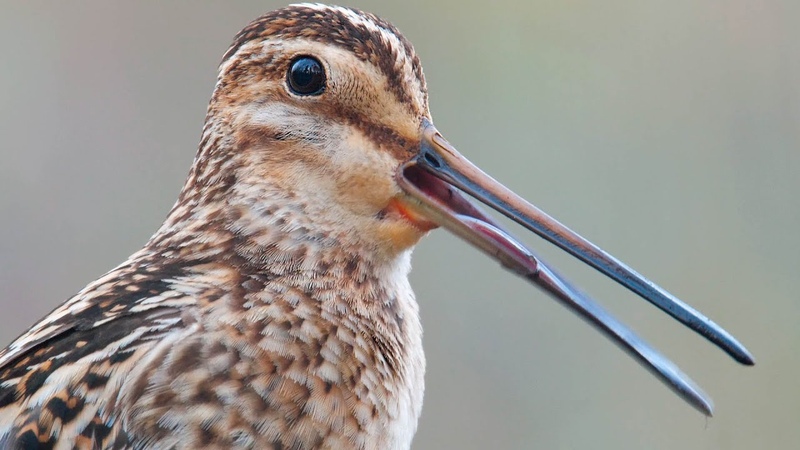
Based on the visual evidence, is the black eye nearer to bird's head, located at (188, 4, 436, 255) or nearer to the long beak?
bird's head, located at (188, 4, 436, 255)

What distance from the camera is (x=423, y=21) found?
12.4ft

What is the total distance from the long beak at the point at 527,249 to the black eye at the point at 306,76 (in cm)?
19

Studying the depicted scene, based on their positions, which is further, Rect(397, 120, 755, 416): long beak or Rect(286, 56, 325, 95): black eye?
Rect(286, 56, 325, 95): black eye

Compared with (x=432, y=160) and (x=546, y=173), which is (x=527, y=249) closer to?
(x=432, y=160)

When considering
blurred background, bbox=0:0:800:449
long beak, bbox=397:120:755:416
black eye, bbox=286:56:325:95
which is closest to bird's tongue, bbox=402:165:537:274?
long beak, bbox=397:120:755:416

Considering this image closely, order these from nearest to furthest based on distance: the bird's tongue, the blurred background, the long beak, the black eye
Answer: the long beak < the bird's tongue < the black eye < the blurred background

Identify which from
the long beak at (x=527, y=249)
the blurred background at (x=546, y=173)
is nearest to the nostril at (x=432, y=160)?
the long beak at (x=527, y=249)

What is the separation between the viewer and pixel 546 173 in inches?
136

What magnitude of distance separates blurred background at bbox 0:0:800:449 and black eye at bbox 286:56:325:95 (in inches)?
55.9

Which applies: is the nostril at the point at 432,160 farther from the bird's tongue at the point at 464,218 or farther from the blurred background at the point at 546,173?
the blurred background at the point at 546,173

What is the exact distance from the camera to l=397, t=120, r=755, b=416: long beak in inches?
60.6

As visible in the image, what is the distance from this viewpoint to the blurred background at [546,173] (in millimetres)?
3342

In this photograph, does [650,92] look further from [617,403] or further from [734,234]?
[617,403]

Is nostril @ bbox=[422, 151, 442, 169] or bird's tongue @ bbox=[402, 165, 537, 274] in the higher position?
nostril @ bbox=[422, 151, 442, 169]
